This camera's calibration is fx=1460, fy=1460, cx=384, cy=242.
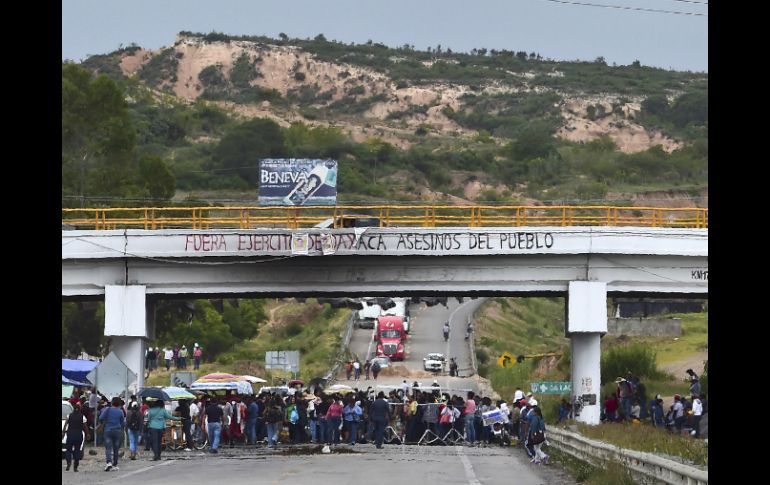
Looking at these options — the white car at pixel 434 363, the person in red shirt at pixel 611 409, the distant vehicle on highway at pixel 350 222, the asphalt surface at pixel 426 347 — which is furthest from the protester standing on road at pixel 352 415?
the white car at pixel 434 363

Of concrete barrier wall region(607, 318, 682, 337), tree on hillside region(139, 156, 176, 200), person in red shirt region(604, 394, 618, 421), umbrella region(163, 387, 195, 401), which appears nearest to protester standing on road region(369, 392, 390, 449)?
umbrella region(163, 387, 195, 401)

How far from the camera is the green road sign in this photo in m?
41.6

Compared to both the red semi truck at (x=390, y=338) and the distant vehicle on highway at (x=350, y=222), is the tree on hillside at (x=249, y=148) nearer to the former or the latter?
the red semi truck at (x=390, y=338)

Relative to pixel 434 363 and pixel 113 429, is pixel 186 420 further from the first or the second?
pixel 434 363

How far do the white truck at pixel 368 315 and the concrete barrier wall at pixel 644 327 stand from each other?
26898 mm

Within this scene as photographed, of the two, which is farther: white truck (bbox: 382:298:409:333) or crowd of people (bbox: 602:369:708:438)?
white truck (bbox: 382:298:409:333)

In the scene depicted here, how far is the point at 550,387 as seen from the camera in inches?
1650

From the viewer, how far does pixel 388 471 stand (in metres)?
28.3

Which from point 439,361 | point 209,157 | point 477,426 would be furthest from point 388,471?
point 209,157

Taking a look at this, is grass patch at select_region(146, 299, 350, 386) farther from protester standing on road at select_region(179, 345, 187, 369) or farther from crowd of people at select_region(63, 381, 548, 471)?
crowd of people at select_region(63, 381, 548, 471)

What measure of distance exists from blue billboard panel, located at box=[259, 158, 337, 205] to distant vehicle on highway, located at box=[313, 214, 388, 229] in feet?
10.1

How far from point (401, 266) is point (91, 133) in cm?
3765

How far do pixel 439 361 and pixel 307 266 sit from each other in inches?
1389

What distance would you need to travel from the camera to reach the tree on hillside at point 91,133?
75.9 meters
